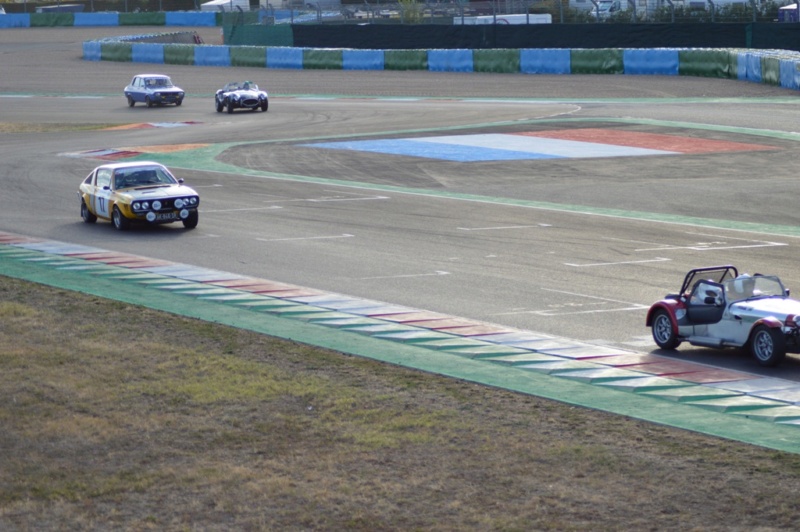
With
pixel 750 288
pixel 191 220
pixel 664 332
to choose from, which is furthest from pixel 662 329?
pixel 191 220

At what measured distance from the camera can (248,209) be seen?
24.7 m

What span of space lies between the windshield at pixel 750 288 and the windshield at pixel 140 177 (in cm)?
1311

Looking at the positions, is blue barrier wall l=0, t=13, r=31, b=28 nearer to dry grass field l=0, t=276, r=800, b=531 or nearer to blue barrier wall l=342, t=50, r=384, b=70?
blue barrier wall l=342, t=50, r=384, b=70

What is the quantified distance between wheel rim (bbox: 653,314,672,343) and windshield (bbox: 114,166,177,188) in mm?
12448

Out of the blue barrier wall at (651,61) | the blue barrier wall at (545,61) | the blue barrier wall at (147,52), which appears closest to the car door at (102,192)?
the blue barrier wall at (651,61)

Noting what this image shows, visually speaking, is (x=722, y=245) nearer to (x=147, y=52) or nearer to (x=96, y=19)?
(x=147, y=52)

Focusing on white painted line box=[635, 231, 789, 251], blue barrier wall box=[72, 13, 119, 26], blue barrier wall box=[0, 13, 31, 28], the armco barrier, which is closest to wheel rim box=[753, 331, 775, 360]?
white painted line box=[635, 231, 789, 251]

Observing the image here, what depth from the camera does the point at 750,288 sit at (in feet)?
41.1

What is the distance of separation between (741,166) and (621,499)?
76.0 feet

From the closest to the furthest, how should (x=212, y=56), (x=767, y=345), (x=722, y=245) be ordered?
(x=767, y=345) < (x=722, y=245) < (x=212, y=56)

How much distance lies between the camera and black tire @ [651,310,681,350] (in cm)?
1275

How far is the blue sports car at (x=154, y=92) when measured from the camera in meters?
50.9

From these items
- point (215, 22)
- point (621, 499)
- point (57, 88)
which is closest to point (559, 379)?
point (621, 499)

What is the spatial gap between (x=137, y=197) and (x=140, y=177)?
900mm
